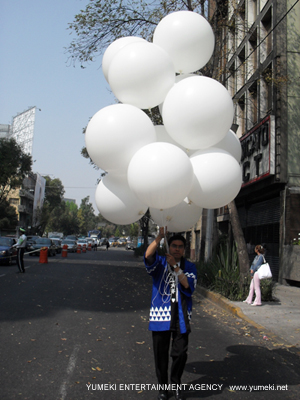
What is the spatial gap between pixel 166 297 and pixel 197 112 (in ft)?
6.19

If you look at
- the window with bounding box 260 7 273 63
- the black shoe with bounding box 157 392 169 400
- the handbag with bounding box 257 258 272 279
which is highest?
the window with bounding box 260 7 273 63

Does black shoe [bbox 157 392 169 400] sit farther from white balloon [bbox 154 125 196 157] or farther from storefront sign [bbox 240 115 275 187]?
storefront sign [bbox 240 115 275 187]

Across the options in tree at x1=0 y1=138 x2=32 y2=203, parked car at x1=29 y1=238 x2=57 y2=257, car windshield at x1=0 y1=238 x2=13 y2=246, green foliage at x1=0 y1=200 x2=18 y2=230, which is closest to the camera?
car windshield at x1=0 y1=238 x2=13 y2=246

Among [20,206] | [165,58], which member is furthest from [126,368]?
[20,206]

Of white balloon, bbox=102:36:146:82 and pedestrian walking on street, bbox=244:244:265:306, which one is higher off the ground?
white balloon, bbox=102:36:146:82

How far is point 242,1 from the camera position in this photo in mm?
20953

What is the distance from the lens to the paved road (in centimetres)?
459

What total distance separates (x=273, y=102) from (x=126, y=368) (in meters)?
14.1

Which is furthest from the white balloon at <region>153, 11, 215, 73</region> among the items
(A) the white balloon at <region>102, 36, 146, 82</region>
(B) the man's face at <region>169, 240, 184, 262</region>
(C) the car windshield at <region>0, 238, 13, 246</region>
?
(C) the car windshield at <region>0, 238, 13, 246</region>

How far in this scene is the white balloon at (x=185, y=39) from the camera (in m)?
4.71

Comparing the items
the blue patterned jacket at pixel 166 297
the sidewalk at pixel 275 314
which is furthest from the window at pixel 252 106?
the blue patterned jacket at pixel 166 297

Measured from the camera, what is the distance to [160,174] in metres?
3.75

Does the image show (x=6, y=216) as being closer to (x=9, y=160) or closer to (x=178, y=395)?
(x=9, y=160)

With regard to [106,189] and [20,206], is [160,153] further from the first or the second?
[20,206]
